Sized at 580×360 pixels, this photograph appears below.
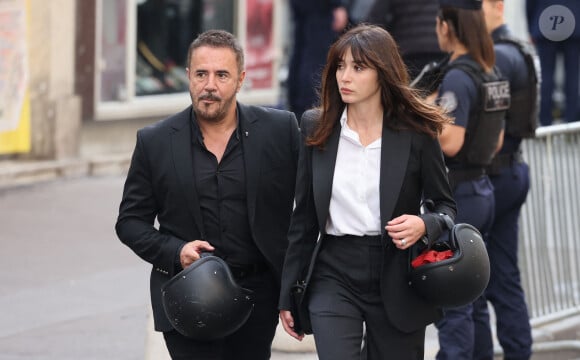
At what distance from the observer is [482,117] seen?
6.51 m

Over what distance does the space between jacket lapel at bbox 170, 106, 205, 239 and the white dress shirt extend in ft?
1.58

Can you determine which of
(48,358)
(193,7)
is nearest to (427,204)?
(48,358)

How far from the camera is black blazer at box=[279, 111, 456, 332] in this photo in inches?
189

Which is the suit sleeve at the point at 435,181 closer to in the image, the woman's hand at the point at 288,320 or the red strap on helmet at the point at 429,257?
the red strap on helmet at the point at 429,257

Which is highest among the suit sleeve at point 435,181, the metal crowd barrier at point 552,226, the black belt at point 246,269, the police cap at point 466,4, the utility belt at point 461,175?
the police cap at point 466,4

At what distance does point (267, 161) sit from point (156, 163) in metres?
0.41

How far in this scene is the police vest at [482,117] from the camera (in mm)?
6477

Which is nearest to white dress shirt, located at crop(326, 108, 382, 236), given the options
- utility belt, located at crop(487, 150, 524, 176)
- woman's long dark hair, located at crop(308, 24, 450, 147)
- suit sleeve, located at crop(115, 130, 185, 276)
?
woman's long dark hair, located at crop(308, 24, 450, 147)

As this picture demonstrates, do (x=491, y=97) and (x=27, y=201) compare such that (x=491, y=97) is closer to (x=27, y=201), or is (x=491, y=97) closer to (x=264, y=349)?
(x=264, y=349)

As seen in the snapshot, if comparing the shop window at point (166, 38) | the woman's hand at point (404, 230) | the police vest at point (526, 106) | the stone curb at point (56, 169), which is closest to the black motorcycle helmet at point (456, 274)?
the woman's hand at point (404, 230)

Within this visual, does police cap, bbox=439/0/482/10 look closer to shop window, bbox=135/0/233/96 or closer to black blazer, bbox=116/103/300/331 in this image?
black blazer, bbox=116/103/300/331

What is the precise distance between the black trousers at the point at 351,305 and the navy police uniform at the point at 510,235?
7.29 ft

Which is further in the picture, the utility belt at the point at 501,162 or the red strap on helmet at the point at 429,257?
the utility belt at the point at 501,162

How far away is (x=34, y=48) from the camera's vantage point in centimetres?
1206
